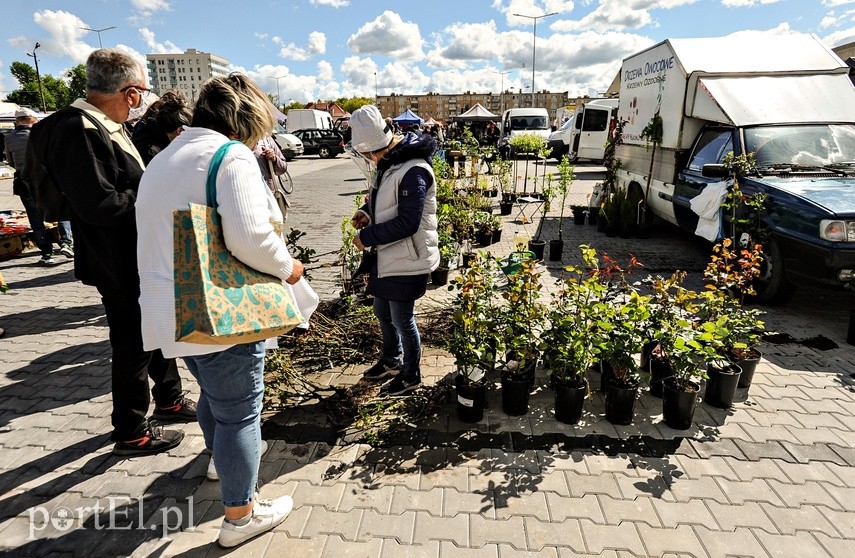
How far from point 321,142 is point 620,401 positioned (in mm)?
28687

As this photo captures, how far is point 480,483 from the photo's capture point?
8.63 feet

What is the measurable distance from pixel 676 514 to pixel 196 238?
248cm

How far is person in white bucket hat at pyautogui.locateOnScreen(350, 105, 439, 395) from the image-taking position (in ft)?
9.63

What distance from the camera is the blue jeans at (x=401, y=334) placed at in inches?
127

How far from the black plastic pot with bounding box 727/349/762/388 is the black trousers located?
3843 mm

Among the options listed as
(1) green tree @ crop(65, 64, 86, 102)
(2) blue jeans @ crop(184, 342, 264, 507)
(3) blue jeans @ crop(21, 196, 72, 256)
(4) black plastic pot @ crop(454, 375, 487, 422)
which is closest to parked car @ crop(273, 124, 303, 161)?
(3) blue jeans @ crop(21, 196, 72, 256)

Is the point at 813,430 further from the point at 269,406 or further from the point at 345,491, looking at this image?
the point at 269,406

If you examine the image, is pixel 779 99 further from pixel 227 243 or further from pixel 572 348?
pixel 227 243

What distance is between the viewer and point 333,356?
Answer: 4.09 metres

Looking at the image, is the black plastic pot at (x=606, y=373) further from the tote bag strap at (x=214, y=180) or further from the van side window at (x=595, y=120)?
the van side window at (x=595, y=120)

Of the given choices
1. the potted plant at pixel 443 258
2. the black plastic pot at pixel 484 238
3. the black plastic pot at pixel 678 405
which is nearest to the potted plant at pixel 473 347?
the black plastic pot at pixel 678 405

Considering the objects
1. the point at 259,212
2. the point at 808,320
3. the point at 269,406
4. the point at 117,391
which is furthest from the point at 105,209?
the point at 808,320

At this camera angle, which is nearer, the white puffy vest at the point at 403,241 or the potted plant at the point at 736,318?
the white puffy vest at the point at 403,241

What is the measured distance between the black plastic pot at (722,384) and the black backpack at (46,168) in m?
3.88
